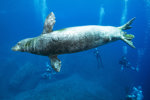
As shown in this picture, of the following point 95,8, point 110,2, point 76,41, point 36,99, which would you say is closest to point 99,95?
point 36,99

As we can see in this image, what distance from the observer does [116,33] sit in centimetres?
444

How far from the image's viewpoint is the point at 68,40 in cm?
344

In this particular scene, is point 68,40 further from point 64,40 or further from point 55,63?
point 55,63

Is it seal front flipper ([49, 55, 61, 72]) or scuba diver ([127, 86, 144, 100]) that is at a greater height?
scuba diver ([127, 86, 144, 100])

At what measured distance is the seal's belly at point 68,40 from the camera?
136 inches

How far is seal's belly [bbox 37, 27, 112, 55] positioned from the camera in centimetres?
346

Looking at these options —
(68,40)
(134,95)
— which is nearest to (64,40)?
(68,40)

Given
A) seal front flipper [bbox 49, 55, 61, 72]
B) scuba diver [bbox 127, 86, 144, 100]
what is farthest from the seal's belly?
scuba diver [bbox 127, 86, 144, 100]

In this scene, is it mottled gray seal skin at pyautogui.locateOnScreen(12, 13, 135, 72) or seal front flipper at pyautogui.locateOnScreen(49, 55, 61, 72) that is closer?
mottled gray seal skin at pyautogui.locateOnScreen(12, 13, 135, 72)

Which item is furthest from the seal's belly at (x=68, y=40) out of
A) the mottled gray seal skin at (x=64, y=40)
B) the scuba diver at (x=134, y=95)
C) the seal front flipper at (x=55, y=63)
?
the scuba diver at (x=134, y=95)

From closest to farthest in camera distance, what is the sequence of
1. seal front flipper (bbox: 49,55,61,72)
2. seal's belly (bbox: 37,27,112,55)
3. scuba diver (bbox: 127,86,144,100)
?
seal's belly (bbox: 37,27,112,55) < seal front flipper (bbox: 49,55,61,72) < scuba diver (bbox: 127,86,144,100)

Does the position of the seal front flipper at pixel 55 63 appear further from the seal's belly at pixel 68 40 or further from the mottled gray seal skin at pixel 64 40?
the seal's belly at pixel 68 40

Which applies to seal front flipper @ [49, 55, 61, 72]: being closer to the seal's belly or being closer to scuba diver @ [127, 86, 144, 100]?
the seal's belly

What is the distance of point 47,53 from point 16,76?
19.4 m
